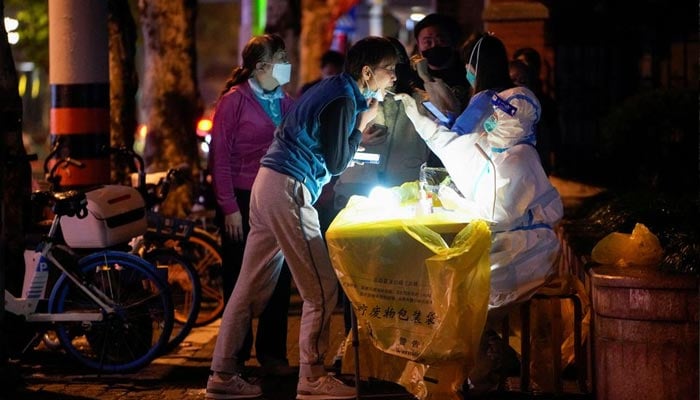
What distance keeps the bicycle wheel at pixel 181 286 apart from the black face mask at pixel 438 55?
2142mm

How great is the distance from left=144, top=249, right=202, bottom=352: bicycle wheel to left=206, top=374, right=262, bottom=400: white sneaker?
0.88 metres

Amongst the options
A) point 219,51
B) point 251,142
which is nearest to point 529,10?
point 251,142

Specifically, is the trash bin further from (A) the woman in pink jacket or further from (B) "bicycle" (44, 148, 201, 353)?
(B) "bicycle" (44, 148, 201, 353)

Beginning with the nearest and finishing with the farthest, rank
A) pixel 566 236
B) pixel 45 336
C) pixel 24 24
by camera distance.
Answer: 1. pixel 45 336
2. pixel 566 236
3. pixel 24 24

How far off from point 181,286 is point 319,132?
2428 millimetres

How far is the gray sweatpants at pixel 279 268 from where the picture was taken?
22.0 feet

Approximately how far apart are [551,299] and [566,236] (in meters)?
2.52

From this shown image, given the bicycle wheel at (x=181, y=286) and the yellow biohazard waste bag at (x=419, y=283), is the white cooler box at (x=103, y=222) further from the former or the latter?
the yellow biohazard waste bag at (x=419, y=283)

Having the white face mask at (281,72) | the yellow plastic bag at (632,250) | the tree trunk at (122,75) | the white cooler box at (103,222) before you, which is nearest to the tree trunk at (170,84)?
the tree trunk at (122,75)

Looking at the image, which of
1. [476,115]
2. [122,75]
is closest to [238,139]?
[476,115]

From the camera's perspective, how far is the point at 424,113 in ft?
23.4

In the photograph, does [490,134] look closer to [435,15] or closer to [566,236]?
[435,15]

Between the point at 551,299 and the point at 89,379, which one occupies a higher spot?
the point at 551,299

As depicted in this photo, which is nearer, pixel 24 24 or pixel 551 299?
pixel 551 299
